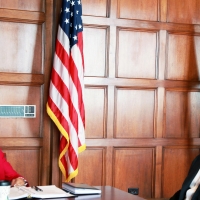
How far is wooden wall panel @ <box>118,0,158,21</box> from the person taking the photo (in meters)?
5.12

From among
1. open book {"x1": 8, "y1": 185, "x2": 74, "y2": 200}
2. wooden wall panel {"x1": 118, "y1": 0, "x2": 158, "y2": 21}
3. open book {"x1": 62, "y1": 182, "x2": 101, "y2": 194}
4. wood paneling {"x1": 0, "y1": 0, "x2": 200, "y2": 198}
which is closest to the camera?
open book {"x1": 8, "y1": 185, "x2": 74, "y2": 200}

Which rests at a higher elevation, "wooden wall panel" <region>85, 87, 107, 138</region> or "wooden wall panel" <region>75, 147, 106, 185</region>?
"wooden wall panel" <region>85, 87, 107, 138</region>

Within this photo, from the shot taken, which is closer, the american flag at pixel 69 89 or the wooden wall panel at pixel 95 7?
the american flag at pixel 69 89

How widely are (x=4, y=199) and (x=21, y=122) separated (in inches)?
96.4

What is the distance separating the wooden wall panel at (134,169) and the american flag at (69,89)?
1.84 ft

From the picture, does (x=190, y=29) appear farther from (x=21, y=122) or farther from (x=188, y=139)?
(x=21, y=122)

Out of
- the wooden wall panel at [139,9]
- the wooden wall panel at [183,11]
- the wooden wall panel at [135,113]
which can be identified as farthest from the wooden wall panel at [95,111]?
the wooden wall panel at [183,11]

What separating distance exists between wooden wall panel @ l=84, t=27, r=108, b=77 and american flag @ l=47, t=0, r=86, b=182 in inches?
9.9

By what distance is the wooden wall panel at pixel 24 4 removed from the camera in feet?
15.5

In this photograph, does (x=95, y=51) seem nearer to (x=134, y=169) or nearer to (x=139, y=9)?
(x=139, y=9)

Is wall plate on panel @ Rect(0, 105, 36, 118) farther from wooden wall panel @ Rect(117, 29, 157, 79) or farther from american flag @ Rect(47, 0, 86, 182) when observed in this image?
wooden wall panel @ Rect(117, 29, 157, 79)

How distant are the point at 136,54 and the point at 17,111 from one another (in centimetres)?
143

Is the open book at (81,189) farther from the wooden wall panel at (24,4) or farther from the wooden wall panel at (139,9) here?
the wooden wall panel at (139,9)

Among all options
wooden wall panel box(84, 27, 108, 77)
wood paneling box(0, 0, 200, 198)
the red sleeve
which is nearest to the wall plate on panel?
wood paneling box(0, 0, 200, 198)
